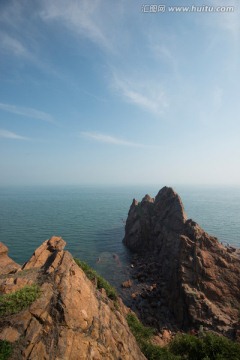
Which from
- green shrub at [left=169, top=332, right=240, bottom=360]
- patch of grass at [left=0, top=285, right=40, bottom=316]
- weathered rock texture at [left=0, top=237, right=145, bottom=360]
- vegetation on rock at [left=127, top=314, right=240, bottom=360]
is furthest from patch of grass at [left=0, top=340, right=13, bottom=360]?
green shrub at [left=169, top=332, right=240, bottom=360]

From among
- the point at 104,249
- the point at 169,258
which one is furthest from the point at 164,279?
the point at 104,249

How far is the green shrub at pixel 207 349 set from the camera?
22938 millimetres

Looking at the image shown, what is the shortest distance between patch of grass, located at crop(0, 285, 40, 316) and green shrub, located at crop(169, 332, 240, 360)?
59.0ft

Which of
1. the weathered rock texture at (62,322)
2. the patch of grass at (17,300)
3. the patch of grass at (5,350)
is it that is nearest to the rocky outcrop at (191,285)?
the weathered rock texture at (62,322)

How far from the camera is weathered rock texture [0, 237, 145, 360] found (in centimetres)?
1387

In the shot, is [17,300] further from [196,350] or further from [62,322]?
[196,350]

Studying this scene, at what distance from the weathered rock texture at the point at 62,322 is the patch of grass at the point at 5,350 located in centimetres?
29

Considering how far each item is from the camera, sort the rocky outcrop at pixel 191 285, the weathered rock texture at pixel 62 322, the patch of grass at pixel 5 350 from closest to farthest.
Answer: the patch of grass at pixel 5 350 → the weathered rock texture at pixel 62 322 → the rocky outcrop at pixel 191 285

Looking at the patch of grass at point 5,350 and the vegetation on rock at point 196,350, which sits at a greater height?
the patch of grass at point 5,350

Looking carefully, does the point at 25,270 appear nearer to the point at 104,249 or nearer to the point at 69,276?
the point at 69,276

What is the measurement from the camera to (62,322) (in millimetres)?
15414

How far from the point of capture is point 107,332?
17.6 metres

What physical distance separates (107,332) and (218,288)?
33696 millimetres

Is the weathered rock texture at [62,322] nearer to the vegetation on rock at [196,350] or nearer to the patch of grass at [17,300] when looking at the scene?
the patch of grass at [17,300]
